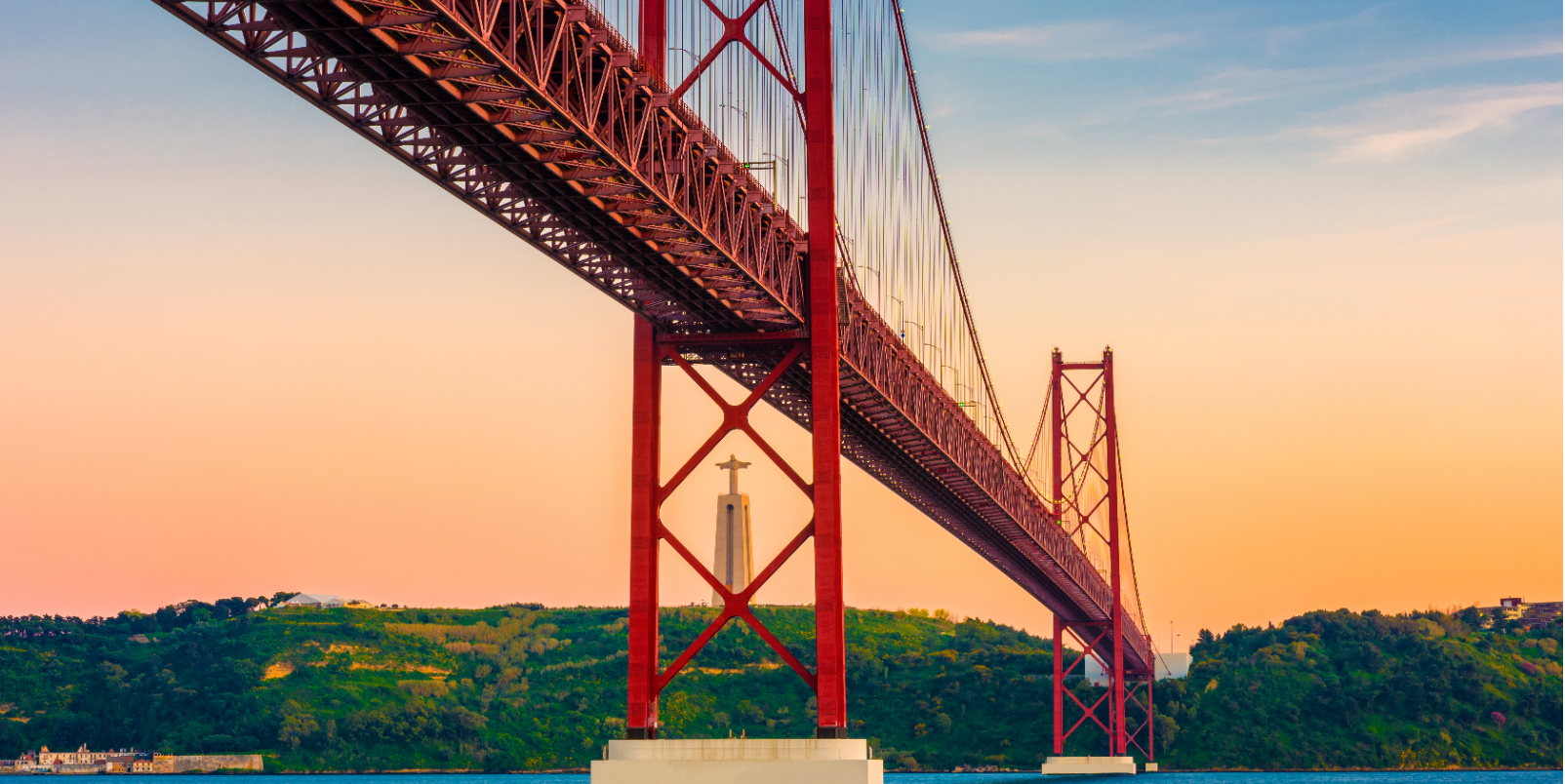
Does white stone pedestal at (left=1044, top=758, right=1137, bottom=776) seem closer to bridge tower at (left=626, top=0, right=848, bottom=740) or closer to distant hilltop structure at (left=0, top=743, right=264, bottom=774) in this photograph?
distant hilltop structure at (left=0, top=743, right=264, bottom=774)

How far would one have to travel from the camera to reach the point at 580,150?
20672mm

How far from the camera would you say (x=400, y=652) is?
11119 cm

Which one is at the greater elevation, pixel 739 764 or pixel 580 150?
pixel 580 150

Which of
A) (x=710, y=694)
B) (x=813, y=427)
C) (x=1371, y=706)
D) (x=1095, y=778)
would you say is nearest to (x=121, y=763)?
(x=710, y=694)

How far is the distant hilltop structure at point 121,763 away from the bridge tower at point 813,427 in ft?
254

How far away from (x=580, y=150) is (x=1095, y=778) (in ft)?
213

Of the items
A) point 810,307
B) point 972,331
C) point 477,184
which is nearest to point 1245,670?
point 972,331

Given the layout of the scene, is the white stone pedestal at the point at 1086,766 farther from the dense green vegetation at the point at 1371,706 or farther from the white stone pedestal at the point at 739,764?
the white stone pedestal at the point at 739,764

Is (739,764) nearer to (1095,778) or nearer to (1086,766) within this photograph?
(1086,766)

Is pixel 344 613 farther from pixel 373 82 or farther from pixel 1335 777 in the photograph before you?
pixel 373 82

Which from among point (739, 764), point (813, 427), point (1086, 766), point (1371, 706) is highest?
point (813, 427)

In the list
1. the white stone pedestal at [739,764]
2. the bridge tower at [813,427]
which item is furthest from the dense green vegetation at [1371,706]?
the white stone pedestal at [739,764]

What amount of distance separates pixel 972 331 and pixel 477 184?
112 ft

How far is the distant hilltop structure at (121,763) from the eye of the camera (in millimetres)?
100688
